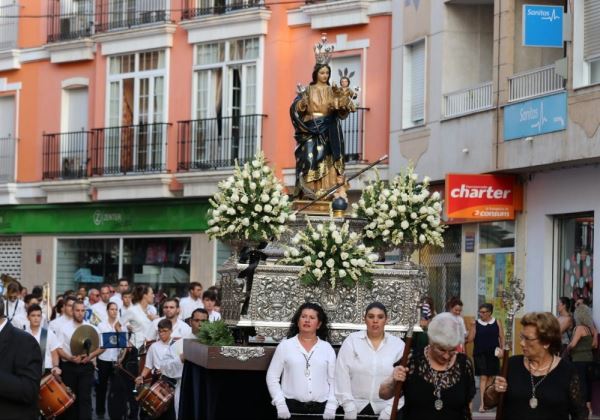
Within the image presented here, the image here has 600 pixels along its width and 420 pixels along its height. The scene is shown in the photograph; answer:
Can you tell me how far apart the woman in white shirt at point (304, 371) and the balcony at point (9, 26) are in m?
26.9

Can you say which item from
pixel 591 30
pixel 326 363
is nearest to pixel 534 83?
pixel 591 30

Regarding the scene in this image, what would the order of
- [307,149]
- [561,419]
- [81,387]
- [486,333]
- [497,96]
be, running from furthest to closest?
[497,96], [486,333], [81,387], [307,149], [561,419]

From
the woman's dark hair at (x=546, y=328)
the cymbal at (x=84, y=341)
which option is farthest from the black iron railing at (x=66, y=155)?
the woman's dark hair at (x=546, y=328)

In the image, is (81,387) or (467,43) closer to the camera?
(81,387)

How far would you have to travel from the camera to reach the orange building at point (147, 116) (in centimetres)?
3256

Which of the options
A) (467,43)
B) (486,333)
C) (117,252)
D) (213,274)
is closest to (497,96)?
(467,43)

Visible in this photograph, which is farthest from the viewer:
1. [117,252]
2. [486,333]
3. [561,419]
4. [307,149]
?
[117,252]

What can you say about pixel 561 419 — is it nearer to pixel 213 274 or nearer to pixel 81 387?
pixel 81 387

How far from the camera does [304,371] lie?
13.7 metres

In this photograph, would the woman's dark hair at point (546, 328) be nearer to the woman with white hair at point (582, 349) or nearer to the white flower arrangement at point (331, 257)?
the white flower arrangement at point (331, 257)

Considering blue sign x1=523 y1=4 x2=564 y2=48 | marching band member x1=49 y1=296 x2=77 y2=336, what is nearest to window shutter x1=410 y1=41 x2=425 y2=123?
blue sign x1=523 y1=4 x2=564 y2=48

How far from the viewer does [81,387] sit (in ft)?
65.8

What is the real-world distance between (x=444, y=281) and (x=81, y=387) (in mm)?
11041

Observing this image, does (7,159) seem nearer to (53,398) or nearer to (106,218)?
(106,218)
